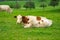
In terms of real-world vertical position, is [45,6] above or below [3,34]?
below

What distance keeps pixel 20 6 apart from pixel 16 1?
95 cm

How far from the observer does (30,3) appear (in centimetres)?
2872

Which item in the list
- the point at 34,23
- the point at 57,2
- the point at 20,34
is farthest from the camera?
the point at 57,2

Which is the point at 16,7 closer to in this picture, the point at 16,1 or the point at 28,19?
the point at 16,1

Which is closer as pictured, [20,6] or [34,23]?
[34,23]

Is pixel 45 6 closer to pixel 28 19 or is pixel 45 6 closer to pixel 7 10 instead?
pixel 7 10

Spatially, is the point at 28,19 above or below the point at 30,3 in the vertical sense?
above

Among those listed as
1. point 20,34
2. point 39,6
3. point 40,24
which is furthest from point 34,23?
point 39,6

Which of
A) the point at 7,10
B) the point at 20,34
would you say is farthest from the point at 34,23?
the point at 7,10

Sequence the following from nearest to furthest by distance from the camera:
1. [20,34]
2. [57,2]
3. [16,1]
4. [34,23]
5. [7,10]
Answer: [20,34], [34,23], [7,10], [57,2], [16,1]

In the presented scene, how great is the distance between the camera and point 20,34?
6863 mm

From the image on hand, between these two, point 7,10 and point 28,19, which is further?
point 7,10

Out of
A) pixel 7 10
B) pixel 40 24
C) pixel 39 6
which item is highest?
pixel 40 24

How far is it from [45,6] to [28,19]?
20796 mm
